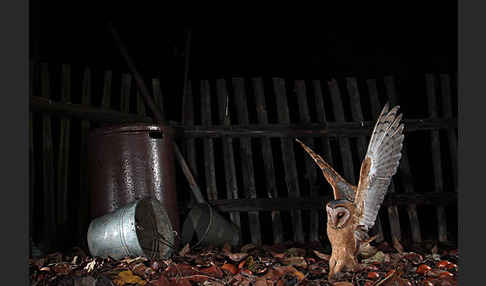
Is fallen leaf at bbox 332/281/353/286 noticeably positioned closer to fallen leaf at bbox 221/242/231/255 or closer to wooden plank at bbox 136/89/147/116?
fallen leaf at bbox 221/242/231/255

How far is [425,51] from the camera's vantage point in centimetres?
514

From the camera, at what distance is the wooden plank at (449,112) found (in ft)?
15.6

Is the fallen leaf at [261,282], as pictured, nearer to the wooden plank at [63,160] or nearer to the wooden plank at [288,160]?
the wooden plank at [288,160]

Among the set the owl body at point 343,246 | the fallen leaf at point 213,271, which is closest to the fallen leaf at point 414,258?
the owl body at point 343,246

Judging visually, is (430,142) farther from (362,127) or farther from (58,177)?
(58,177)

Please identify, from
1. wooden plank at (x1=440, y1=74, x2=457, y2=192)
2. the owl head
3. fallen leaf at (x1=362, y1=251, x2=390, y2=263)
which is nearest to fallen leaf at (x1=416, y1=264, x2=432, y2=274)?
fallen leaf at (x1=362, y1=251, x2=390, y2=263)

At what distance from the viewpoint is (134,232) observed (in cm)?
319

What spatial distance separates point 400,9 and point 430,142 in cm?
151

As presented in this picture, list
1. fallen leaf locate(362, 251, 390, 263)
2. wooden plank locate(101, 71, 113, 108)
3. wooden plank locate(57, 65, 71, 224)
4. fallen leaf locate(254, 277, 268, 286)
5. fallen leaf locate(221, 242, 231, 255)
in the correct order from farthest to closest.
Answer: wooden plank locate(101, 71, 113, 108) < wooden plank locate(57, 65, 71, 224) < fallen leaf locate(221, 242, 231, 255) < fallen leaf locate(362, 251, 390, 263) < fallen leaf locate(254, 277, 268, 286)

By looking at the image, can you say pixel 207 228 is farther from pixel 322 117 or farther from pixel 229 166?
pixel 322 117

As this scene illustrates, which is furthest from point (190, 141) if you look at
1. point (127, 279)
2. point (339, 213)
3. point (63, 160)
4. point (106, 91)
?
point (339, 213)

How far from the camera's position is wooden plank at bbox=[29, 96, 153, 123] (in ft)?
12.0

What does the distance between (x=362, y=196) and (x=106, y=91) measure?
2.72m

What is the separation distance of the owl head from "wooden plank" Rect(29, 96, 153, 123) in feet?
7.45
